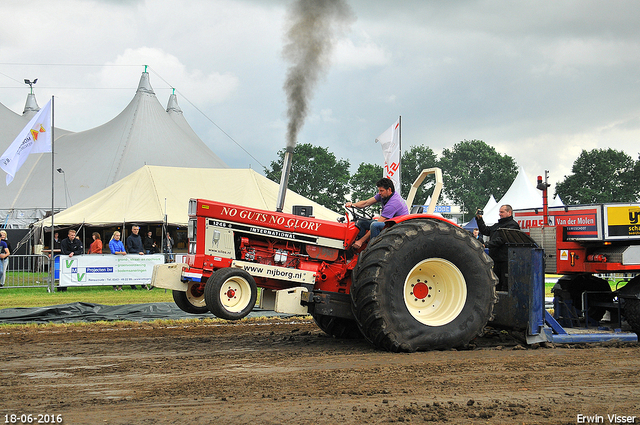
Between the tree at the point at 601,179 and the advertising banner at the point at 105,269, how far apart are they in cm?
5354

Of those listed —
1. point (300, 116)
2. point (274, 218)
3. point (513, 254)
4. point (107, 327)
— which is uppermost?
point (300, 116)

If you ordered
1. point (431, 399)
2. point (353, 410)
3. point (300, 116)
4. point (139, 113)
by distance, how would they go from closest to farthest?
point (353, 410)
point (431, 399)
point (300, 116)
point (139, 113)

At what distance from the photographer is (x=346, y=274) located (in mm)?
6477

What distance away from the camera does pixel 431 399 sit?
13.1 ft

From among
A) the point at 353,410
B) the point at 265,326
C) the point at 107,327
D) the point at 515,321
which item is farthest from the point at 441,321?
the point at 107,327

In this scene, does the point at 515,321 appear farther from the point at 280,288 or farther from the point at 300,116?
the point at 300,116

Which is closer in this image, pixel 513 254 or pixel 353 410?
pixel 353 410

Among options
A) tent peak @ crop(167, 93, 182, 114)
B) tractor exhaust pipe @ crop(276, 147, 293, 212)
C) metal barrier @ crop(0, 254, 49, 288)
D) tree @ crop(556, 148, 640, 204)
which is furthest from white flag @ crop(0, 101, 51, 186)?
tree @ crop(556, 148, 640, 204)

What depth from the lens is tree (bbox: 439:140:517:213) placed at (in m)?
72.7

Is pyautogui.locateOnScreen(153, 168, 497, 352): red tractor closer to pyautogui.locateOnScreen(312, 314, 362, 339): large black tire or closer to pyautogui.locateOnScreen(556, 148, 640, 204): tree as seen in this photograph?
pyautogui.locateOnScreen(312, 314, 362, 339): large black tire

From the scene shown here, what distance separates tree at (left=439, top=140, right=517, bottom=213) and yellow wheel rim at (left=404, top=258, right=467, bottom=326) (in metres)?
67.1

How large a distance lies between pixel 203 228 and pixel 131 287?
33.9ft

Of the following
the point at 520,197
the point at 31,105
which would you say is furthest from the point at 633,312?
the point at 31,105

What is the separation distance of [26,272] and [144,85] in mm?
15966
